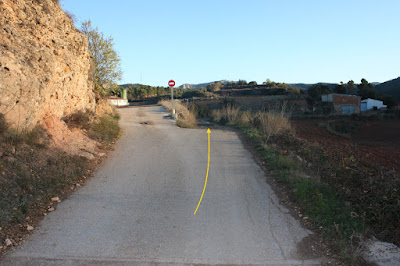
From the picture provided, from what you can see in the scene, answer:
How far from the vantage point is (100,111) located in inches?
657

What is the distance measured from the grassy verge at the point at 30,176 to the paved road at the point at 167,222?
0.99 feet

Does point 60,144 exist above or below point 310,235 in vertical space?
above

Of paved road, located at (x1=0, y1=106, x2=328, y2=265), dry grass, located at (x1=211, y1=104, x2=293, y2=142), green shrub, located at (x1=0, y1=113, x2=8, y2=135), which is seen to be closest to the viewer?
paved road, located at (x1=0, y1=106, x2=328, y2=265)

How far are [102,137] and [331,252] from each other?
925cm

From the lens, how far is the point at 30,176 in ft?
20.4

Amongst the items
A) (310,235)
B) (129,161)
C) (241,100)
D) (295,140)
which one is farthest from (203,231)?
(241,100)

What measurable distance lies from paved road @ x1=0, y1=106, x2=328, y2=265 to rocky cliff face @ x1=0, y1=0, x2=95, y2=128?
2.57 metres

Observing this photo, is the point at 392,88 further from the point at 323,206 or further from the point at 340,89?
the point at 323,206

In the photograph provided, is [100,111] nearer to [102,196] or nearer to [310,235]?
[102,196]

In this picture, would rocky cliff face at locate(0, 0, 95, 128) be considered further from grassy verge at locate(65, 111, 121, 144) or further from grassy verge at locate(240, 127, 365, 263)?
grassy verge at locate(240, 127, 365, 263)

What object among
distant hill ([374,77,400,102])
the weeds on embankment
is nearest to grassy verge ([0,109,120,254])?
the weeds on embankment

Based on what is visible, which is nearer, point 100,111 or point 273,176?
point 273,176

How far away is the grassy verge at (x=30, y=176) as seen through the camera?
16.1ft

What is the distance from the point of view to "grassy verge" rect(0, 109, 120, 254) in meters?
4.89
